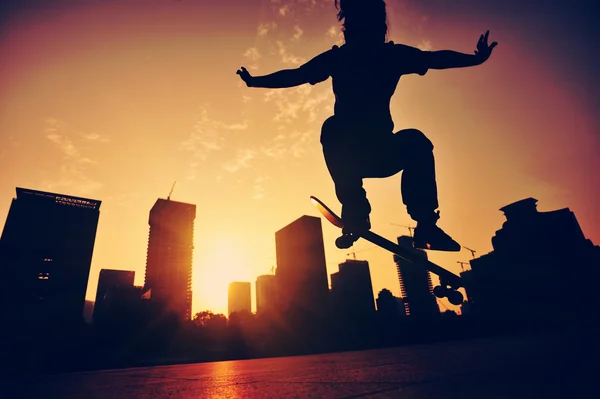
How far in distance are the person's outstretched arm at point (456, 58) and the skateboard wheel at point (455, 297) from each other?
10.2 feet

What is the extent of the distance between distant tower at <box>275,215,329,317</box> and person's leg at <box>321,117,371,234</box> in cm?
16068

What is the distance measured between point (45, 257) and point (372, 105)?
198 metres

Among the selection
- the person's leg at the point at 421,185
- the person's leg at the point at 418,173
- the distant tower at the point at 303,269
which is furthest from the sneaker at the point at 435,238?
the distant tower at the point at 303,269

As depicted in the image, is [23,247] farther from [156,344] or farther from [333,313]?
[333,313]

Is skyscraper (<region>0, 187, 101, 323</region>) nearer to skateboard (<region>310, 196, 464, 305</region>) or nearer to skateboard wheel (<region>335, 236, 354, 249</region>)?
skateboard wheel (<region>335, 236, 354, 249</region>)

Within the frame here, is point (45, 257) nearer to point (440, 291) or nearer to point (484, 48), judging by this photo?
point (440, 291)

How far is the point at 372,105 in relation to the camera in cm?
352

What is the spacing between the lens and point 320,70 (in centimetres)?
368

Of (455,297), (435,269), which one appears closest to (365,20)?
(435,269)

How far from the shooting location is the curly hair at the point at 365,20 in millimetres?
3619

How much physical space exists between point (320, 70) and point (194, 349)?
133m

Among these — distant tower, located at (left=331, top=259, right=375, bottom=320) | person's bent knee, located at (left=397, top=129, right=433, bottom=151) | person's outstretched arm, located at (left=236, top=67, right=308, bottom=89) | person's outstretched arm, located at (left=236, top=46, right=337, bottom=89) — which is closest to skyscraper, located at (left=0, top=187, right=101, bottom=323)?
distant tower, located at (left=331, top=259, right=375, bottom=320)

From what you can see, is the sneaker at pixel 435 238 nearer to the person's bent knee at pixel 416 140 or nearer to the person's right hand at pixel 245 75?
the person's bent knee at pixel 416 140

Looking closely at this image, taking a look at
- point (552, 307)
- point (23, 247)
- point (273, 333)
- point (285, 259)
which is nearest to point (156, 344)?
point (273, 333)
